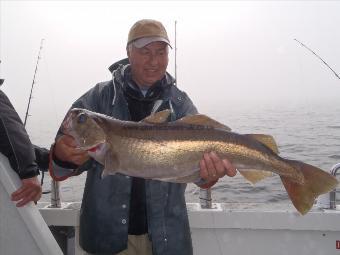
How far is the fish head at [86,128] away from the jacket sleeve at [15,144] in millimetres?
708

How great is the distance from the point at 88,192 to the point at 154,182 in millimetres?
645

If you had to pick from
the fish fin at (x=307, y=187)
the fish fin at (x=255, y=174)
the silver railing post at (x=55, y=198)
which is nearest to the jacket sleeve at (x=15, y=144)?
the silver railing post at (x=55, y=198)

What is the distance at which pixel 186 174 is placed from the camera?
3.48 m

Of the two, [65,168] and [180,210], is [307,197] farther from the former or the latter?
[65,168]

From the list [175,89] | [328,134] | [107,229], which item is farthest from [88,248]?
[328,134]

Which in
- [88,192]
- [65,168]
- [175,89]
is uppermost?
[175,89]

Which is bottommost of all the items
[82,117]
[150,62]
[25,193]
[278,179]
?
[278,179]

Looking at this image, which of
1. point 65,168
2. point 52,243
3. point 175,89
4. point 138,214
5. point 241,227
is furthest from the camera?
point 241,227

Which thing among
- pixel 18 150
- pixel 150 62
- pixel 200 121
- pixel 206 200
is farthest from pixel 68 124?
pixel 206 200

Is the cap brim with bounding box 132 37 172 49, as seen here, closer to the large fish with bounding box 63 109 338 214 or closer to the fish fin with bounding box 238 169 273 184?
the large fish with bounding box 63 109 338 214

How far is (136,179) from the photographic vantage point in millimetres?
3756

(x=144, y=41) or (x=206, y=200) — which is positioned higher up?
A: (x=144, y=41)

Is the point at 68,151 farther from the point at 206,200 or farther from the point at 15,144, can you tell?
the point at 206,200

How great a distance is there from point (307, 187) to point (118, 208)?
179 centimetres
